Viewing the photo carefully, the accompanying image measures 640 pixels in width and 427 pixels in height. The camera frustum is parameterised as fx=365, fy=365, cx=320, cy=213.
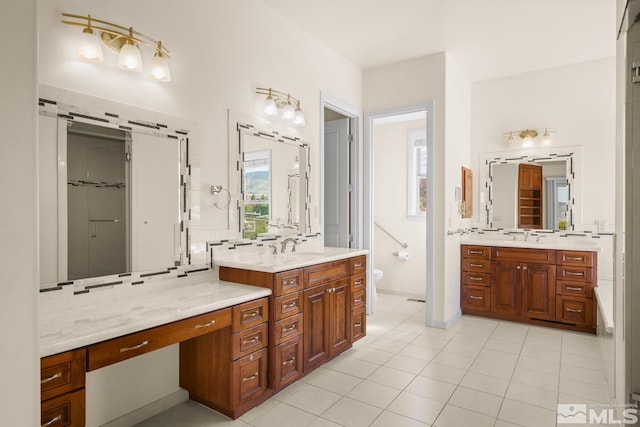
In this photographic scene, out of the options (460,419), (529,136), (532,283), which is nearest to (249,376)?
(460,419)

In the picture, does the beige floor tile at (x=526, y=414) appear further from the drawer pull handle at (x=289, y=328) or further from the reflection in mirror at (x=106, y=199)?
the reflection in mirror at (x=106, y=199)

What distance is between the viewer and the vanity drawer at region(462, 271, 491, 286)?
14.0 ft

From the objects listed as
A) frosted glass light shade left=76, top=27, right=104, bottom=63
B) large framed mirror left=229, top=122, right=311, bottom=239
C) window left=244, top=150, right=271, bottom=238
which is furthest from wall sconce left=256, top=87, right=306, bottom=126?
frosted glass light shade left=76, top=27, right=104, bottom=63

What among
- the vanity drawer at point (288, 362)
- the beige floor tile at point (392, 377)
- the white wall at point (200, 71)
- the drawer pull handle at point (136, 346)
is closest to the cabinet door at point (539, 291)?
the beige floor tile at point (392, 377)

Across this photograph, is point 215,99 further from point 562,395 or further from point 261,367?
Result: point 562,395

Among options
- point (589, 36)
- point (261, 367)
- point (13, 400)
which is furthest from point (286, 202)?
point (589, 36)

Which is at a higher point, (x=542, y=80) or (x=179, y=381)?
(x=542, y=80)

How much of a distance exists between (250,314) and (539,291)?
3.32m

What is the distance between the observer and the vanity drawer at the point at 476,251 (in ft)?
14.0

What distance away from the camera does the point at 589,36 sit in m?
3.54

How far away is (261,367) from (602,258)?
154 inches

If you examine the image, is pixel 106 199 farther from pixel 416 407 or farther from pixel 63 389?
pixel 416 407

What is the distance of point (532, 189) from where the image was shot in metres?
4.51

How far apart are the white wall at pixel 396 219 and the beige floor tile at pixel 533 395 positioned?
8.84ft
